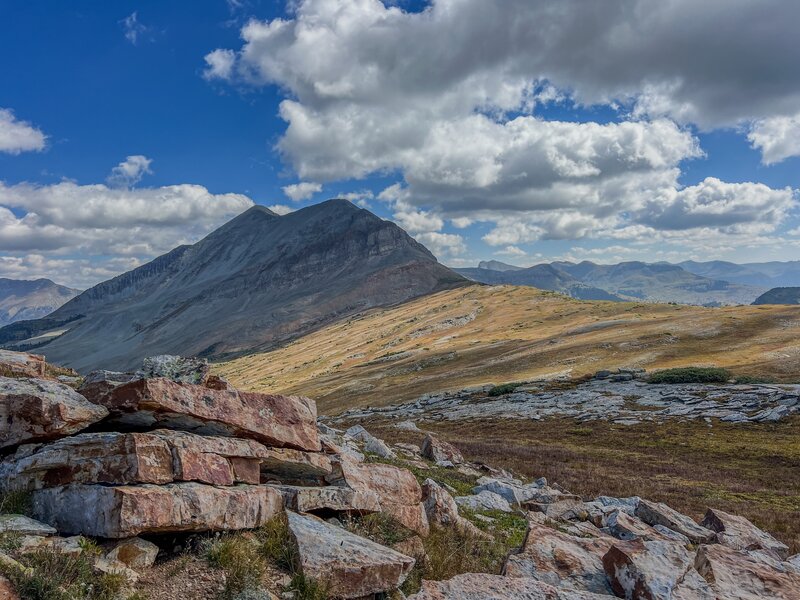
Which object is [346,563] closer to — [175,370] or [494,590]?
[494,590]

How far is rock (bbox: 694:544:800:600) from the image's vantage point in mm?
8738

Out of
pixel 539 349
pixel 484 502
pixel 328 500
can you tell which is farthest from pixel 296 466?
pixel 539 349

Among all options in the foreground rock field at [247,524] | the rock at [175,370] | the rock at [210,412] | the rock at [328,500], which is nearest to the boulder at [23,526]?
the foreground rock field at [247,524]

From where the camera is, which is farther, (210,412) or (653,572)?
(210,412)

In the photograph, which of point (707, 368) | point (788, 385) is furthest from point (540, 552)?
point (707, 368)

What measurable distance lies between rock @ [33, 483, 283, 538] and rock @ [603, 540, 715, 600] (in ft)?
23.5

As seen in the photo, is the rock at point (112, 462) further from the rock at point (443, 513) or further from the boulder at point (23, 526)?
the rock at point (443, 513)

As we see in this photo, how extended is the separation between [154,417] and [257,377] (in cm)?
14689

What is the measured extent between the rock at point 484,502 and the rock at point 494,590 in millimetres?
7898

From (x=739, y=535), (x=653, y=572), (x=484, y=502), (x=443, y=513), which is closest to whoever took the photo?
(x=653, y=572)

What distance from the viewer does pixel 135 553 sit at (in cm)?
771

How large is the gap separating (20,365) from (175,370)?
5.95 metres

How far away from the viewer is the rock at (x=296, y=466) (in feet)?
38.0

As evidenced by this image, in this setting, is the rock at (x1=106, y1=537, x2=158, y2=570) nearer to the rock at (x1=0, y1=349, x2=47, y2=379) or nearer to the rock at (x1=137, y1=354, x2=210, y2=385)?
the rock at (x1=137, y1=354, x2=210, y2=385)
